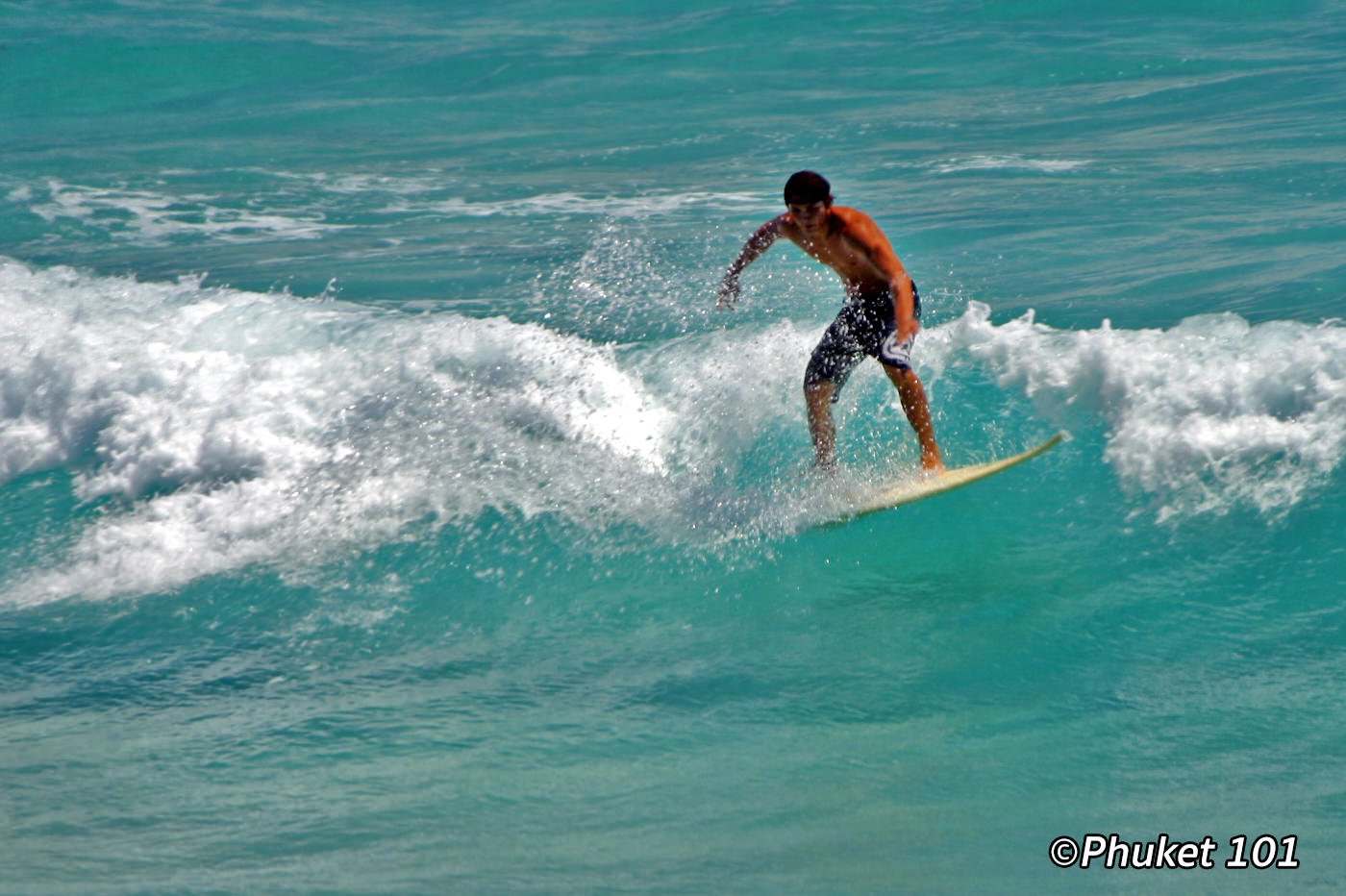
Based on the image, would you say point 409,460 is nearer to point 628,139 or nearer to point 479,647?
point 479,647

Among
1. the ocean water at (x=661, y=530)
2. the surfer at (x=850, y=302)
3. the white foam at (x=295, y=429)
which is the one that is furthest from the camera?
the white foam at (x=295, y=429)

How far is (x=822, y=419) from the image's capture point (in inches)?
237

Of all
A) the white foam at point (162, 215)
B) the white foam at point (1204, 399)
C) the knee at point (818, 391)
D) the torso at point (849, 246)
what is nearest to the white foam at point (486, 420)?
the white foam at point (1204, 399)

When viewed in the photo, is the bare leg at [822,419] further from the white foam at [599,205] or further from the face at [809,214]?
the white foam at [599,205]

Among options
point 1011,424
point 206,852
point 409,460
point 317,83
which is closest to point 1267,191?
point 1011,424

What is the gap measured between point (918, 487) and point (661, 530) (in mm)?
1151

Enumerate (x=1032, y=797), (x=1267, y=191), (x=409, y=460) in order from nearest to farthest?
(x=1032, y=797)
(x=409, y=460)
(x=1267, y=191)

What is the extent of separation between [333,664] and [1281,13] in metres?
15.3

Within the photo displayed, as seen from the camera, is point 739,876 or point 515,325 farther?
point 515,325

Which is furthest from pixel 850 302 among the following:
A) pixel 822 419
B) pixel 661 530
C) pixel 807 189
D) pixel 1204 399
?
pixel 1204 399

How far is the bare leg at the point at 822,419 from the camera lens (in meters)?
5.96

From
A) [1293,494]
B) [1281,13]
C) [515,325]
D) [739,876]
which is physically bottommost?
[739,876]

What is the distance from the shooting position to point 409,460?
22.1 ft

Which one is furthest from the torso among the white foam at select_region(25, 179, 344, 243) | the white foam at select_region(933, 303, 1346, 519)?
the white foam at select_region(25, 179, 344, 243)
